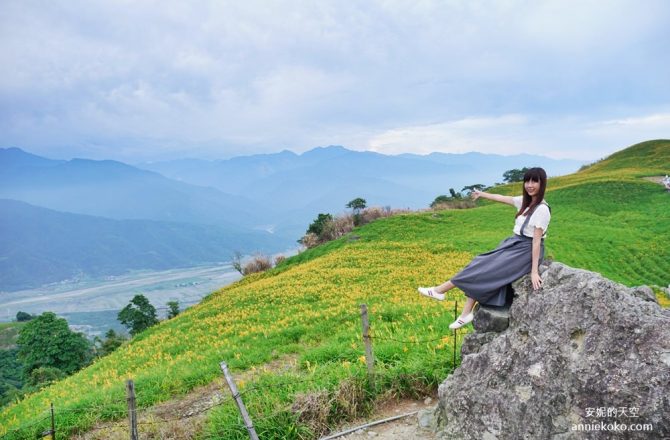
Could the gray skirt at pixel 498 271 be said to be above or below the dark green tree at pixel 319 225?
above

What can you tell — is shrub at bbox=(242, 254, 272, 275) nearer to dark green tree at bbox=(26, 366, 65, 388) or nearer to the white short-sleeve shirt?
dark green tree at bbox=(26, 366, 65, 388)

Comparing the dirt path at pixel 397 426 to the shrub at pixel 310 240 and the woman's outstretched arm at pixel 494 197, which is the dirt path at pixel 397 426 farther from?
the shrub at pixel 310 240

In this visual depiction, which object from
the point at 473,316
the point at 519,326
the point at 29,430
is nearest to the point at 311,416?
the point at 473,316

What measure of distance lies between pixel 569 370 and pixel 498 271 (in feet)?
5.71

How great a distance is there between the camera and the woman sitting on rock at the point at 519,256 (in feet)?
19.5

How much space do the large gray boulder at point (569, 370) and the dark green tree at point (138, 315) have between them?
45.3 metres

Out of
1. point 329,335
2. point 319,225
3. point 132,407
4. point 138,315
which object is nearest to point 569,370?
point 132,407

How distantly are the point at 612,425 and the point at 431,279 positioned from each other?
14.6m

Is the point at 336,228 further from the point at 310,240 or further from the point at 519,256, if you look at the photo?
the point at 519,256

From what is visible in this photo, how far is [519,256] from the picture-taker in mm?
6113

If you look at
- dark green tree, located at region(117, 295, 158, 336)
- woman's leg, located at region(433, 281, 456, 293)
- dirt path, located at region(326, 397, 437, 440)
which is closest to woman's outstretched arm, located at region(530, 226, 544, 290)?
woman's leg, located at region(433, 281, 456, 293)

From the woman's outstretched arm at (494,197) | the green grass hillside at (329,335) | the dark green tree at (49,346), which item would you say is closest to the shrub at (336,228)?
the green grass hillside at (329,335)

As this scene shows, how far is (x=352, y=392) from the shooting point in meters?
7.37

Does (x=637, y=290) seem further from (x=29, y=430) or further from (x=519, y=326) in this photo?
(x=29, y=430)
